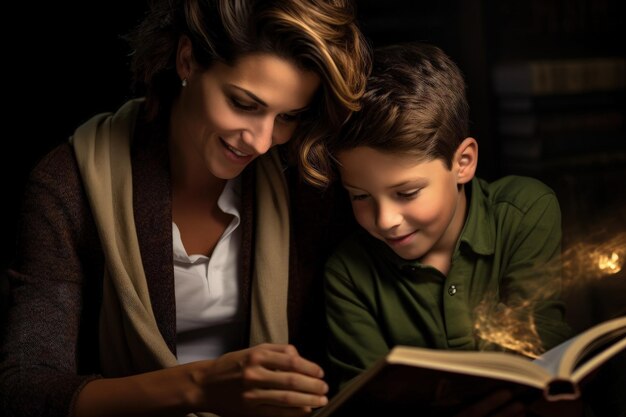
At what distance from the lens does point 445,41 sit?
6.15 feet

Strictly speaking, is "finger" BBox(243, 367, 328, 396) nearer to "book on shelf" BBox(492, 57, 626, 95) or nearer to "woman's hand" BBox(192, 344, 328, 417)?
"woman's hand" BBox(192, 344, 328, 417)

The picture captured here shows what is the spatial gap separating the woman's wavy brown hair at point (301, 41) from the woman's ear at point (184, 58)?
0.02 metres

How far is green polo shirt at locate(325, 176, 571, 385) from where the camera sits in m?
1.34

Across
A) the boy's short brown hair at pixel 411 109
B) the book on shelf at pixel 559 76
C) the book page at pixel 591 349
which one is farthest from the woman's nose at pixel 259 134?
the book on shelf at pixel 559 76

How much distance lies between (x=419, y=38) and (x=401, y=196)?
739 millimetres

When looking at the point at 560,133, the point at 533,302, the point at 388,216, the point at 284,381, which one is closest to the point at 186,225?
the point at 388,216

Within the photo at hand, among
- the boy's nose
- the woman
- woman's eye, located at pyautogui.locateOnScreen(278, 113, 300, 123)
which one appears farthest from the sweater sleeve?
the boy's nose

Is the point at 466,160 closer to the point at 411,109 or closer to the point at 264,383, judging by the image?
the point at 411,109

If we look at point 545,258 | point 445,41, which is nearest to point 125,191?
point 545,258

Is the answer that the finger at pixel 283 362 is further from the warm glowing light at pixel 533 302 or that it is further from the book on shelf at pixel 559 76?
the book on shelf at pixel 559 76

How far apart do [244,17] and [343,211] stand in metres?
0.45

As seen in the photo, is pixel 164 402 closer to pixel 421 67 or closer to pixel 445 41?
pixel 421 67

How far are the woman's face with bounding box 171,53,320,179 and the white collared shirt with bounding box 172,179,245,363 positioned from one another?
0.62 ft

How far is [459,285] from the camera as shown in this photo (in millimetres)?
1335
